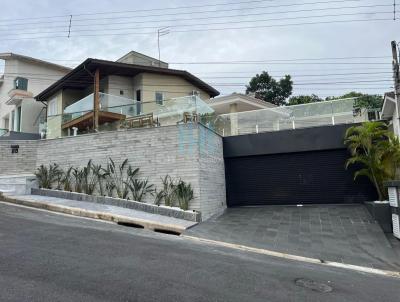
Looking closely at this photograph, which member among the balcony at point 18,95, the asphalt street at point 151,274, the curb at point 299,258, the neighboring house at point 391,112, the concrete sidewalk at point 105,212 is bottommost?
the curb at point 299,258

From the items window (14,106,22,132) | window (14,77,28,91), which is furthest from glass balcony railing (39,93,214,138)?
window (14,77,28,91)

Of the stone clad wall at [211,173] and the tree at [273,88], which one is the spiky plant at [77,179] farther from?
the tree at [273,88]

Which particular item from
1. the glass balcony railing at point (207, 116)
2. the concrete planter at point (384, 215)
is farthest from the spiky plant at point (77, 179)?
the concrete planter at point (384, 215)

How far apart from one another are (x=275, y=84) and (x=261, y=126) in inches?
969

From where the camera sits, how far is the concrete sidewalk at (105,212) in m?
10.9

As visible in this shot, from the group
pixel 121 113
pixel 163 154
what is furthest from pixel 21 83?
pixel 163 154

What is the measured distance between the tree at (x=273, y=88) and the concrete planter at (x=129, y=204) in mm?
28311

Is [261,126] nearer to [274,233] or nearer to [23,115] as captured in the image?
[274,233]

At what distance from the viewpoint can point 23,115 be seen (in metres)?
27.6

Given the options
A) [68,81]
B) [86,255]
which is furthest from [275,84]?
[86,255]

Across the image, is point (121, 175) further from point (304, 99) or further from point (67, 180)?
point (304, 99)

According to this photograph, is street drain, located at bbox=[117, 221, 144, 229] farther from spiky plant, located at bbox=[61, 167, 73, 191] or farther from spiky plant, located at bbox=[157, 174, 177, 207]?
spiky plant, located at bbox=[61, 167, 73, 191]

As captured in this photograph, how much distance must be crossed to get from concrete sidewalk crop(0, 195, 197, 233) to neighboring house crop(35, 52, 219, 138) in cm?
402

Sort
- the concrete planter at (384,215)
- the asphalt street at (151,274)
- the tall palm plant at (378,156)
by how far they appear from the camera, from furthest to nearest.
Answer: the tall palm plant at (378,156) < the concrete planter at (384,215) < the asphalt street at (151,274)
